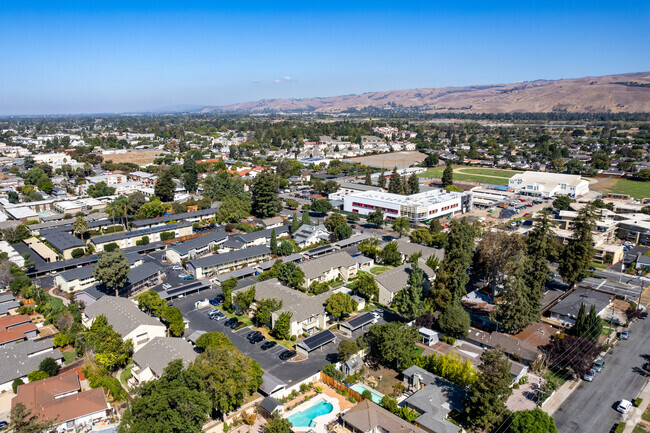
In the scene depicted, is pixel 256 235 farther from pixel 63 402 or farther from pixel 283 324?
pixel 63 402

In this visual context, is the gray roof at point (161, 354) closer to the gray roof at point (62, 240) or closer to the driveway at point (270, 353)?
the driveway at point (270, 353)

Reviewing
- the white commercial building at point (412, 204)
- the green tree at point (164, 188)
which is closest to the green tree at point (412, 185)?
the white commercial building at point (412, 204)

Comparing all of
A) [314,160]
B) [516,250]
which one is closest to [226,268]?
[516,250]

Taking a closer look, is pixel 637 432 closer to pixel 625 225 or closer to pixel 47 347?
pixel 47 347

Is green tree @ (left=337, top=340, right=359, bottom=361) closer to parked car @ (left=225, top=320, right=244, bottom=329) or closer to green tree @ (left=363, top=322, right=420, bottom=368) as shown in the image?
green tree @ (left=363, top=322, right=420, bottom=368)

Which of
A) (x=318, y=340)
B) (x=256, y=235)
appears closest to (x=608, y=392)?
(x=318, y=340)
